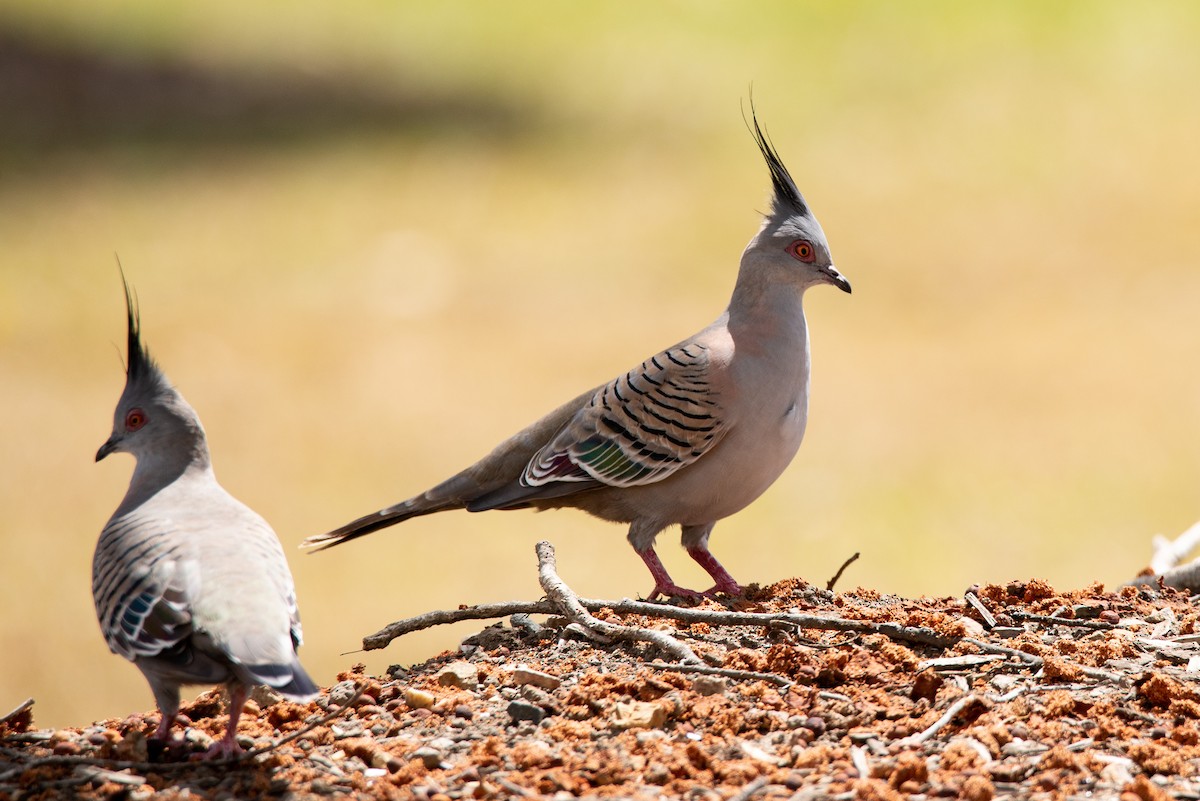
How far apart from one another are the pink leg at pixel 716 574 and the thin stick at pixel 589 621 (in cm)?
70

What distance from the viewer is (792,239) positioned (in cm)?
544

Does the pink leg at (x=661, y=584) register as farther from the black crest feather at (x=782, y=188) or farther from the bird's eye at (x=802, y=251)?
the black crest feather at (x=782, y=188)

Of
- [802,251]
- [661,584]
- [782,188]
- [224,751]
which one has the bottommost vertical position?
[224,751]

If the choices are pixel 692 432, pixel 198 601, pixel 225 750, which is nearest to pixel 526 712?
pixel 225 750

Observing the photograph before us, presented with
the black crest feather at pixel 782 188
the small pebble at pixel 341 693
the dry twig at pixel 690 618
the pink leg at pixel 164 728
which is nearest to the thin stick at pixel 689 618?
the dry twig at pixel 690 618

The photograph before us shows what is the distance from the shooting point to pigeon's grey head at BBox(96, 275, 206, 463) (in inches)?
178

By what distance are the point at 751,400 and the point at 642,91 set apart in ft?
44.5

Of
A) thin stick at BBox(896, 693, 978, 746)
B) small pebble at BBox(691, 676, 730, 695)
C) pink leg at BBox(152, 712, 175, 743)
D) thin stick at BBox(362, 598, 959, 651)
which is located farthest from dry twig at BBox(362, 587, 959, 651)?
pink leg at BBox(152, 712, 175, 743)

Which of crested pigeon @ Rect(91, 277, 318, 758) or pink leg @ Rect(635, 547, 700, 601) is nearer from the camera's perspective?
crested pigeon @ Rect(91, 277, 318, 758)

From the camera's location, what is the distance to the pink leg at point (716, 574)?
5.04m

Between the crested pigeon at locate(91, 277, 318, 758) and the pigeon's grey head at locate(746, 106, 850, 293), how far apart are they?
234 cm

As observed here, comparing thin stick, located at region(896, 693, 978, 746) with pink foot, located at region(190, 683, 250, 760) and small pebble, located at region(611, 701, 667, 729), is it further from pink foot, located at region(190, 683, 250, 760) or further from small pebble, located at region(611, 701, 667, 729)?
pink foot, located at region(190, 683, 250, 760)

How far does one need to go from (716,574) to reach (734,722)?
5.39 ft

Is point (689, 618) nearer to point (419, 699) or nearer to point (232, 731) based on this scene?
point (419, 699)
